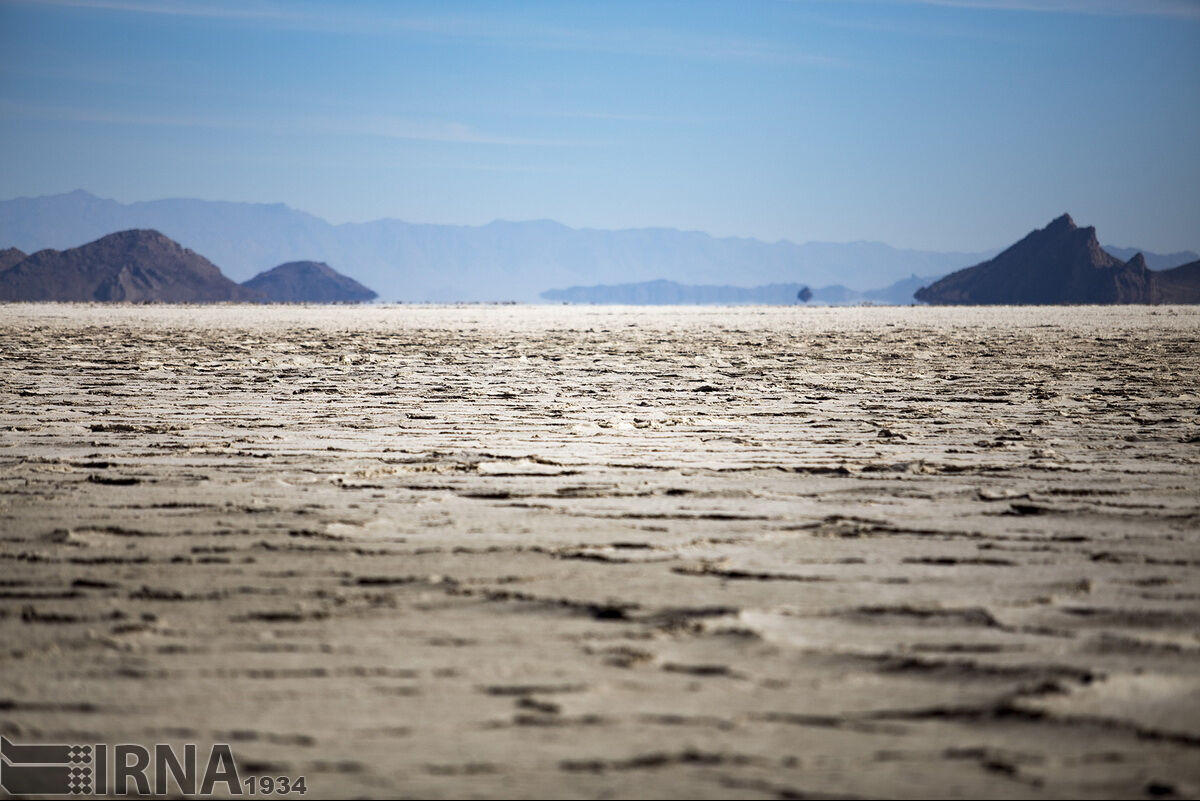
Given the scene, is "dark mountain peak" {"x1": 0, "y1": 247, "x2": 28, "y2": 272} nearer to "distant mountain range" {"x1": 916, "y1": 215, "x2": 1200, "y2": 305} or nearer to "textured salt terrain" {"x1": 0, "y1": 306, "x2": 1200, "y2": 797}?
"distant mountain range" {"x1": 916, "y1": 215, "x2": 1200, "y2": 305}

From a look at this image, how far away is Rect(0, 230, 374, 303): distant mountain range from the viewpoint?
15900cm

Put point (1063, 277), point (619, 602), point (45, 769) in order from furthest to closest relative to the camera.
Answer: point (1063, 277) < point (619, 602) < point (45, 769)

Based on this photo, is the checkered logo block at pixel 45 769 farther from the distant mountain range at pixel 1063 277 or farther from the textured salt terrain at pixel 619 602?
the distant mountain range at pixel 1063 277

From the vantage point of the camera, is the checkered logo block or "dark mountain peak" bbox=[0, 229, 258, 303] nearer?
the checkered logo block

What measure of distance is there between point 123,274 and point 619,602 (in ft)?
589

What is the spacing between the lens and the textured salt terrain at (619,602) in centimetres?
225

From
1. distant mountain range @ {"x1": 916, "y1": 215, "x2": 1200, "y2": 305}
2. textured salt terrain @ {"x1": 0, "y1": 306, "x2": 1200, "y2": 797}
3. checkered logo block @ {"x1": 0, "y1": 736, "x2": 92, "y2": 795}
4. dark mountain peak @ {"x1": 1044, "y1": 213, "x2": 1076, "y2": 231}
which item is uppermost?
dark mountain peak @ {"x1": 1044, "y1": 213, "x2": 1076, "y2": 231}

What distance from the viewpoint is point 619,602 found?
3.21 m

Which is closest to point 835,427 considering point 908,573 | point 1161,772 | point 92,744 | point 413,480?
point 413,480

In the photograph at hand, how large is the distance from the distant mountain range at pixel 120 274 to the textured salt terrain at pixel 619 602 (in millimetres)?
164666

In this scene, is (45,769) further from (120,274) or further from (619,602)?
(120,274)

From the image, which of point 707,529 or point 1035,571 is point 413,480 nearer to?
point 707,529

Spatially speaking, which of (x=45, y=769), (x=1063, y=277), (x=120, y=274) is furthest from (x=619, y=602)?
(x=120, y=274)

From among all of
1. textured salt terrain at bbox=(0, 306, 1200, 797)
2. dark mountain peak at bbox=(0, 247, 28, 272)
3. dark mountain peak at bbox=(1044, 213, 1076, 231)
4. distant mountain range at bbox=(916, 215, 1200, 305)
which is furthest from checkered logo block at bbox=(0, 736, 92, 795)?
dark mountain peak at bbox=(0, 247, 28, 272)
